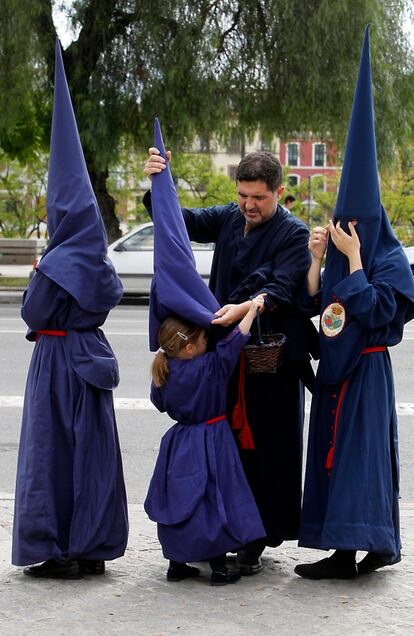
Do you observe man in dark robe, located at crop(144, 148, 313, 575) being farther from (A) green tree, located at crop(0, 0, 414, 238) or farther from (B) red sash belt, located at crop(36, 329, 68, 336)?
(A) green tree, located at crop(0, 0, 414, 238)

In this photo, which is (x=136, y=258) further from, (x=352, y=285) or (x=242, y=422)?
(x=352, y=285)

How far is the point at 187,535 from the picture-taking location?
461 centimetres

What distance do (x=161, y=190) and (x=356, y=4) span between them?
16214mm

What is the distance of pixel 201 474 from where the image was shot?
461cm

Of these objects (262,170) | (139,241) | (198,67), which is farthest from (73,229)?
(198,67)

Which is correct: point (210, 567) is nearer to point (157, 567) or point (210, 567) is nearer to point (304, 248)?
point (157, 567)

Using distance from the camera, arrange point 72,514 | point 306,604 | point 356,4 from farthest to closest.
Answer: point 356,4 → point 72,514 → point 306,604

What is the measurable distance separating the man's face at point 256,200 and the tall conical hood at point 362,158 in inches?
13.0

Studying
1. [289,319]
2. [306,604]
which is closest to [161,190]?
[289,319]

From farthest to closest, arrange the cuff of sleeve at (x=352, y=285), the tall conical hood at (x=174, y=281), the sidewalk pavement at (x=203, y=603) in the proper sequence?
the tall conical hood at (x=174, y=281)
the cuff of sleeve at (x=352, y=285)
the sidewalk pavement at (x=203, y=603)

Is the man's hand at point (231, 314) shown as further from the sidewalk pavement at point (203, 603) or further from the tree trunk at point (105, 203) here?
the tree trunk at point (105, 203)

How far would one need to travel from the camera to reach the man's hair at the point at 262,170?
475cm

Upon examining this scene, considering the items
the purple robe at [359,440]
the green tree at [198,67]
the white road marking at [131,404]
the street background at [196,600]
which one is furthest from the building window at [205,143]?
the purple robe at [359,440]

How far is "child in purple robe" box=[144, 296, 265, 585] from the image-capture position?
15.1ft
